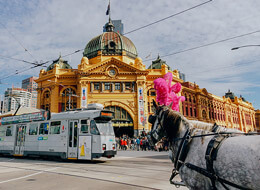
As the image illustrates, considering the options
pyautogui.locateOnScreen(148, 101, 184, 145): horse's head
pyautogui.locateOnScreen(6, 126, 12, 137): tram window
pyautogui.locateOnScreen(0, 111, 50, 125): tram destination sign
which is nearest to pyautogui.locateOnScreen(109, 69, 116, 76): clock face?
pyautogui.locateOnScreen(0, 111, 50, 125): tram destination sign

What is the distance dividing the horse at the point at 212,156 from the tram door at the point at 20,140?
15860 mm

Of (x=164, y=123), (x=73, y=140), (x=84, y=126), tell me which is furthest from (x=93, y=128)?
(x=164, y=123)

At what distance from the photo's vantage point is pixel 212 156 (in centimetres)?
281

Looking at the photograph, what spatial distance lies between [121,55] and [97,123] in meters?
29.1

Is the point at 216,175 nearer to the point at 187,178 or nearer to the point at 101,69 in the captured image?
the point at 187,178

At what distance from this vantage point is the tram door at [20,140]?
16.2 metres

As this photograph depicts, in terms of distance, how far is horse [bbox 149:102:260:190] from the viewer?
2.45m

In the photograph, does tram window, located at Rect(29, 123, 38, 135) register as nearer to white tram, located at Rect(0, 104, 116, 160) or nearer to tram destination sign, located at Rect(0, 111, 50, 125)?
white tram, located at Rect(0, 104, 116, 160)

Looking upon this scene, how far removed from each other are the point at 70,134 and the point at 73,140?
51 cm

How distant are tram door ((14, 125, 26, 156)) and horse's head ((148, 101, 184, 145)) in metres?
15.4

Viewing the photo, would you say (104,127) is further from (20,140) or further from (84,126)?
(20,140)

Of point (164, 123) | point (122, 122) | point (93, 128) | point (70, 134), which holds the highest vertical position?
point (122, 122)

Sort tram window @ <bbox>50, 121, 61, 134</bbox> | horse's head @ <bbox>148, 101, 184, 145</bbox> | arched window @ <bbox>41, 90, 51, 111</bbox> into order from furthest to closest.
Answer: arched window @ <bbox>41, 90, 51, 111</bbox> < tram window @ <bbox>50, 121, 61, 134</bbox> < horse's head @ <bbox>148, 101, 184, 145</bbox>

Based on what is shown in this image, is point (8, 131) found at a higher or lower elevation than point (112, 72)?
lower
